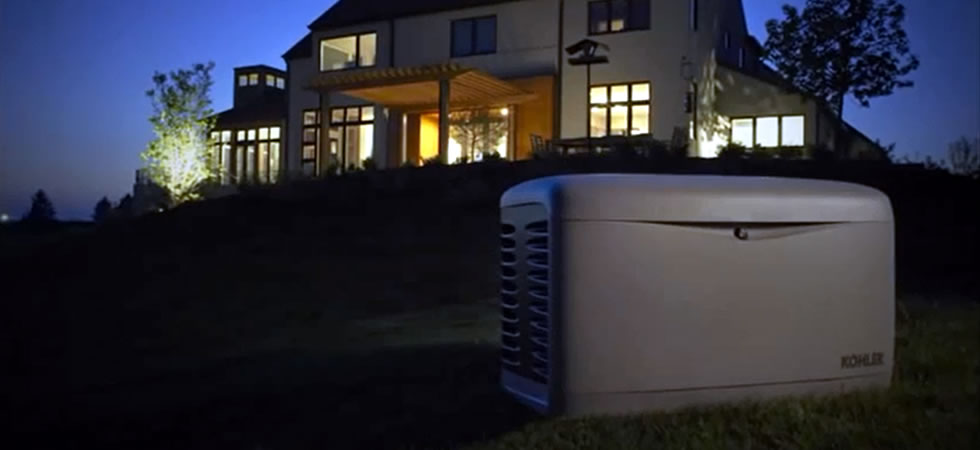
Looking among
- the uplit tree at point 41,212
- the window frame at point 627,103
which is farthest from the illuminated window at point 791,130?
the uplit tree at point 41,212

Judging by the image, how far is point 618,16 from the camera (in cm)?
1919

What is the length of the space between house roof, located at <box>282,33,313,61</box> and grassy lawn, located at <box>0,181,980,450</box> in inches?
496

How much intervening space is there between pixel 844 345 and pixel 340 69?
21.4m

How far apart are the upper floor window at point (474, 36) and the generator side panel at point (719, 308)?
58.7ft

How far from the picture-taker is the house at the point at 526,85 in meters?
18.4

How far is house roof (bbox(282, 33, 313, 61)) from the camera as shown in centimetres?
2506

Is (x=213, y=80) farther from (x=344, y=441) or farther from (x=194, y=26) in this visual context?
(x=344, y=441)

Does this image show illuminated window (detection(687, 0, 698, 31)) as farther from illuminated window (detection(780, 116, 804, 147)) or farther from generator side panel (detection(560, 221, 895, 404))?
generator side panel (detection(560, 221, 895, 404))

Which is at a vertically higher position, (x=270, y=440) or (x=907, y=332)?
(x=907, y=332)

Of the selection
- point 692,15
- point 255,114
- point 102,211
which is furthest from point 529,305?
point 255,114

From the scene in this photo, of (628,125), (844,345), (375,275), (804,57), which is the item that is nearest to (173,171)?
(628,125)

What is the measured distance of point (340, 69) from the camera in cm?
2369

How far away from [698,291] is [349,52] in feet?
71.0

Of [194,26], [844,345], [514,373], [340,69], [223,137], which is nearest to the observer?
[844,345]
